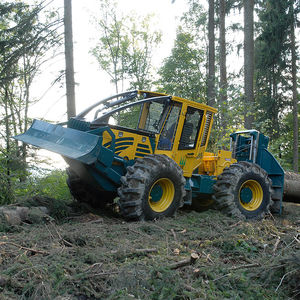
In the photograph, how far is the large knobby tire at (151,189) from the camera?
22.0 ft

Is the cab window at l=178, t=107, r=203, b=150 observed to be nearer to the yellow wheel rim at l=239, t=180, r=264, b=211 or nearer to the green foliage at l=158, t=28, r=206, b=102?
the yellow wheel rim at l=239, t=180, r=264, b=211

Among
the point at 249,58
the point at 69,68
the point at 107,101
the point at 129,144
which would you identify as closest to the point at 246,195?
the point at 129,144

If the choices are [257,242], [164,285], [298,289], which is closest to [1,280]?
[164,285]

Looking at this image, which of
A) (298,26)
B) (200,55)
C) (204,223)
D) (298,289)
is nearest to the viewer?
(298,289)

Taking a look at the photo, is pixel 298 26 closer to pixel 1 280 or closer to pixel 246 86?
pixel 246 86

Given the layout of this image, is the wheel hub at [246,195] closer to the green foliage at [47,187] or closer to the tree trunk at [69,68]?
the green foliage at [47,187]

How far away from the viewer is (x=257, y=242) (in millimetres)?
5309

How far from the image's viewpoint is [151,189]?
283 inches

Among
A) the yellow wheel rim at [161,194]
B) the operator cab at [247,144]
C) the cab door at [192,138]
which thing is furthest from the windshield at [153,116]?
the operator cab at [247,144]

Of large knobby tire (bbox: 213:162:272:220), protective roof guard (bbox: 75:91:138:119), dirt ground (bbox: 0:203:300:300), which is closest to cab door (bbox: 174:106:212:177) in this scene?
large knobby tire (bbox: 213:162:272:220)

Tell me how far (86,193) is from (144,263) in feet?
15.6

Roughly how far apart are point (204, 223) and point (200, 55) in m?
24.5

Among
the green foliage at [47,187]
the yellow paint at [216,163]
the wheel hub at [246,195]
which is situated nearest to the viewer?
the wheel hub at [246,195]

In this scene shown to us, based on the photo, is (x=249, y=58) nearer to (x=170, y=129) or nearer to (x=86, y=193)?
(x=170, y=129)
